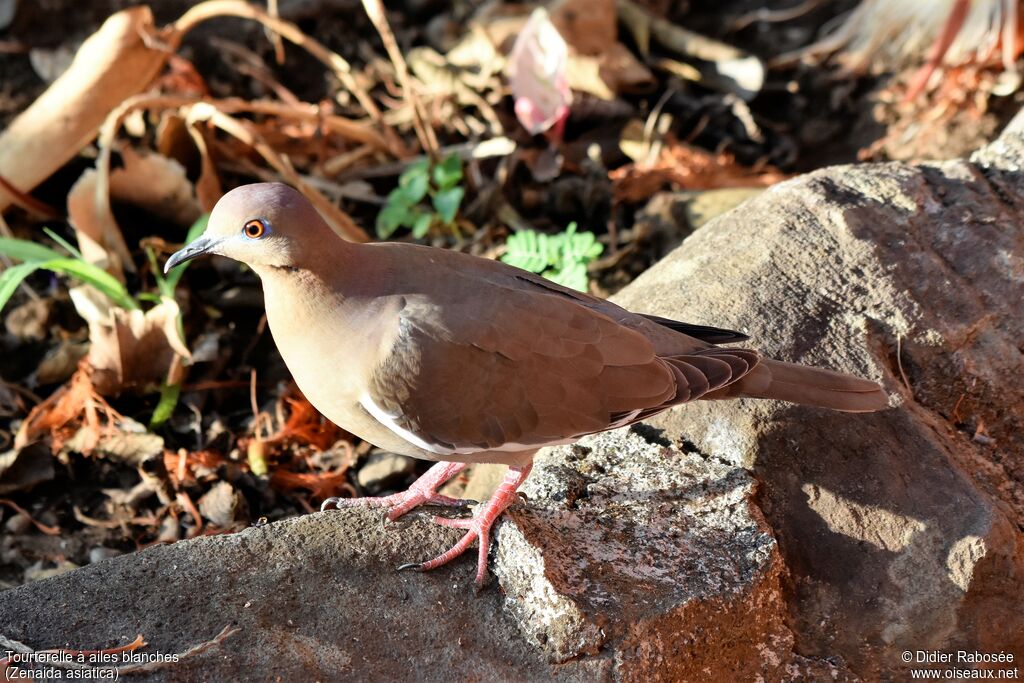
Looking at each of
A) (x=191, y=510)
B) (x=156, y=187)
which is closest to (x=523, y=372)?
(x=191, y=510)

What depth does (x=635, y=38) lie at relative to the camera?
212 inches

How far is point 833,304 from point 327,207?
6.48ft

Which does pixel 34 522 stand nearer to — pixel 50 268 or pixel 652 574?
pixel 50 268

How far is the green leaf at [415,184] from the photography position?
161 inches

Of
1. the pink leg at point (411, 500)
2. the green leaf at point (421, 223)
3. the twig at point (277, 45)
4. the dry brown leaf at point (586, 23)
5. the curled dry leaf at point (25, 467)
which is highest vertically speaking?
the dry brown leaf at point (586, 23)

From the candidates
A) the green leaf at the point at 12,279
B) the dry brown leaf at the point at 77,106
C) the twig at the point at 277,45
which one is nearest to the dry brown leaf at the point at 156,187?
the dry brown leaf at the point at 77,106

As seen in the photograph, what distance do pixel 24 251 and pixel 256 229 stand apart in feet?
4.50

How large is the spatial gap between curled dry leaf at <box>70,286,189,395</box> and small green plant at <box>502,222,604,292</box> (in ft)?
4.03

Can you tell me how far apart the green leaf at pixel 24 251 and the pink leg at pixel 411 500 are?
142 cm

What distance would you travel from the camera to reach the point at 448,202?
159 inches

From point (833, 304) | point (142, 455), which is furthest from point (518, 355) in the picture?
point (142, 455)

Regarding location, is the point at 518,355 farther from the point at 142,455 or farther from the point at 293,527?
the point at 142,455

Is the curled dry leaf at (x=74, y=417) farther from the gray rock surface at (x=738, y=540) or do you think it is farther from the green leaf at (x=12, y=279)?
the gray rock surface at (x=738, y=540)

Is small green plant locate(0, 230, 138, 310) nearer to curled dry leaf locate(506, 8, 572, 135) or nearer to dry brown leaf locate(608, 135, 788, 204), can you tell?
curled dry leaf locate(506, 8, 572, 135)
